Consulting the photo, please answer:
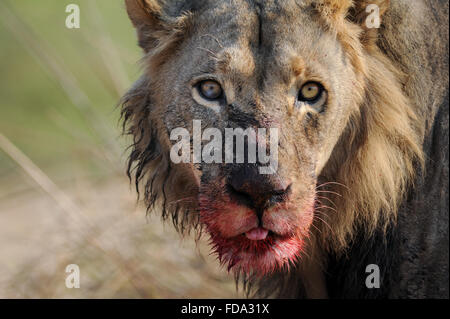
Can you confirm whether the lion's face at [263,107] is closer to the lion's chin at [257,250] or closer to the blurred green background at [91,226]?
the lion's chin at [257,250]

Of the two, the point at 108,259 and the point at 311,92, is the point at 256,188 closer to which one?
the point at 311,92

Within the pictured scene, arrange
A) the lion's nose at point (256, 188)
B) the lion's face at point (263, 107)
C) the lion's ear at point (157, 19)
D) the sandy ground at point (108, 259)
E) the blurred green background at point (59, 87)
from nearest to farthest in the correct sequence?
the lion's nose at point (256, 188) → the lion's face at point (263, 107) → the lion's ear at point (157, 19) → the sandy ground at point (108, 259) → the blurred green background at point (59, 87)

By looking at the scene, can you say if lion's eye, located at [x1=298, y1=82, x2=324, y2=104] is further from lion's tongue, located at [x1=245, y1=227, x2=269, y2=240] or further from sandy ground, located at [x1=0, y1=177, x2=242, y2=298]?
sandy ground, located at [x1=0, y1=177, x2=242, y2=298]

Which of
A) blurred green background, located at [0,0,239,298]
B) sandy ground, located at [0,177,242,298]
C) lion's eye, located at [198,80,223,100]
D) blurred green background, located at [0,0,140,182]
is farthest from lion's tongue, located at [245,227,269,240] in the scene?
blurred green background, located at [0,0,140,182]

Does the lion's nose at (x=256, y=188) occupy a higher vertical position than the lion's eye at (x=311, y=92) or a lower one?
lower

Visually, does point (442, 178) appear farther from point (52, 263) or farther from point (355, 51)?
point (52, 263)

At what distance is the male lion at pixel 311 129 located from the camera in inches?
125

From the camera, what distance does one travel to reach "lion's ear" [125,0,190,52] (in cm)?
356

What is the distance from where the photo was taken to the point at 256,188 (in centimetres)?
294

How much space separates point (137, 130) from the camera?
154 inches

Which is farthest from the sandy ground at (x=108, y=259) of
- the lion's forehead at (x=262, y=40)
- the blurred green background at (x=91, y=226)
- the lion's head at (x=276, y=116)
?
the lion's forehead at (x=262, y=40)

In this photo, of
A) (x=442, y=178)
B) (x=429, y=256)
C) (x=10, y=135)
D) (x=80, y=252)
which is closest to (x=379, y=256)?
(x=429, y=256)

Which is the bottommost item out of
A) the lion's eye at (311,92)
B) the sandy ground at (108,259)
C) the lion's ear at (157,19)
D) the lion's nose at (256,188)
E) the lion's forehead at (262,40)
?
the sandy ground at (108,259)
